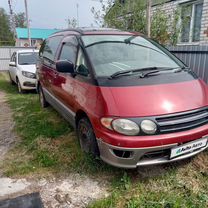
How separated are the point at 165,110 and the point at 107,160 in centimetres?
84

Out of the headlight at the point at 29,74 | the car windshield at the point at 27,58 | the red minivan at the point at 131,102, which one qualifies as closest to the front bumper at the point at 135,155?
the red minivan at the point at 131,102

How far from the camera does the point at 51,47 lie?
16.3ft

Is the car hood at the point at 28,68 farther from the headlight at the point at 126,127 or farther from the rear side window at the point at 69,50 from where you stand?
the headlight at the point at 126,127

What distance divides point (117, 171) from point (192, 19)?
847cm

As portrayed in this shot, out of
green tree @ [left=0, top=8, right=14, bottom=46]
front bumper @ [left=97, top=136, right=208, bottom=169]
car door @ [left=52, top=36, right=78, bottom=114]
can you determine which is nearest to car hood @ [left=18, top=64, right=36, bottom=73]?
car door @ [left=52, top=36, right=78, bottom=114]

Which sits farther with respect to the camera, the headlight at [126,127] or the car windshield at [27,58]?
the car windshield at [27,58]

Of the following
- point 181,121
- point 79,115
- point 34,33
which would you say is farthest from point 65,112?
point 34,33

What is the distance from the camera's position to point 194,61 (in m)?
4.65

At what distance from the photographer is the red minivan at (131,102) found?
2428 mm

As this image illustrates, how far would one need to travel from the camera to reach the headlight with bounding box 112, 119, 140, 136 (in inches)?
94.6

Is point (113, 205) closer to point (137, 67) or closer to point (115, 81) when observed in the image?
point (115, 81)

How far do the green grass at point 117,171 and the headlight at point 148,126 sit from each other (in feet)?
2.23

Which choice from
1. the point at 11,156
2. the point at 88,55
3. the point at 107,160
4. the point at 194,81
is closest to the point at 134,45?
the point at 88,55

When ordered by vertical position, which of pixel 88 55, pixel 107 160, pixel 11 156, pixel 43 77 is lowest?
pixel 11 156
